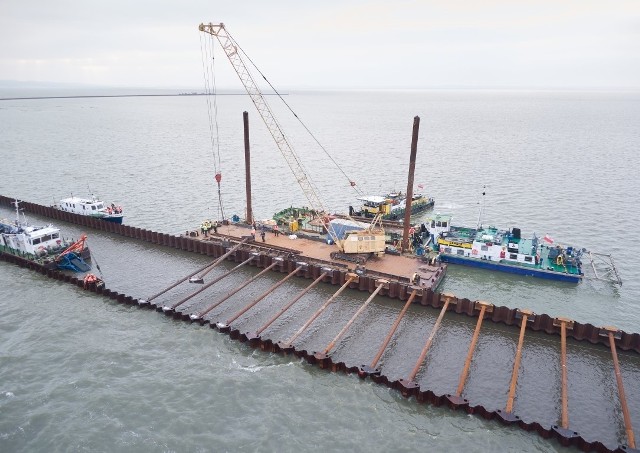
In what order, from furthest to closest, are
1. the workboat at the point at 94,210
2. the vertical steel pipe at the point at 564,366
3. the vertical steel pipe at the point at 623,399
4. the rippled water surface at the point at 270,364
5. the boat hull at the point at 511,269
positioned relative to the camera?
the workboat at the point at 94,210, the boat hull at the point at 511,269, the rippled water surface at the point at 270,364, the vertical steel pipe at the point at 564,366, the vertical steel pipe at the point at 623,399

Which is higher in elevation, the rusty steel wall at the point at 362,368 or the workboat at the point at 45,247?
the workboat at the point at 45,247

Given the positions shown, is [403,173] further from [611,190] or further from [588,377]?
[588,377]

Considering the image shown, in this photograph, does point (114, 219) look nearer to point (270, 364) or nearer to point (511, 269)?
point (270, 364)

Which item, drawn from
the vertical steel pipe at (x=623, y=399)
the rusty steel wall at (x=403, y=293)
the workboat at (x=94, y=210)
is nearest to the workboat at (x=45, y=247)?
the rusty steel wall at (x=403, y=293)

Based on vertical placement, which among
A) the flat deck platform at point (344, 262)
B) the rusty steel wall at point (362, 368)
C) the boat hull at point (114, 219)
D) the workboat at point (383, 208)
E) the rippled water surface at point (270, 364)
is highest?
the workboat at point (383, 208)

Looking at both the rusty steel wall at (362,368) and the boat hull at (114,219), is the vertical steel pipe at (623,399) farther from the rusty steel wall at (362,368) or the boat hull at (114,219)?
the boat hull at (114,219)

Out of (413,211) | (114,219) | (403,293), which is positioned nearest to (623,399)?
(403,293)

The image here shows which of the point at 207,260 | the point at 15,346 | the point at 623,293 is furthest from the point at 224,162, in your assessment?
the point at 623,293
